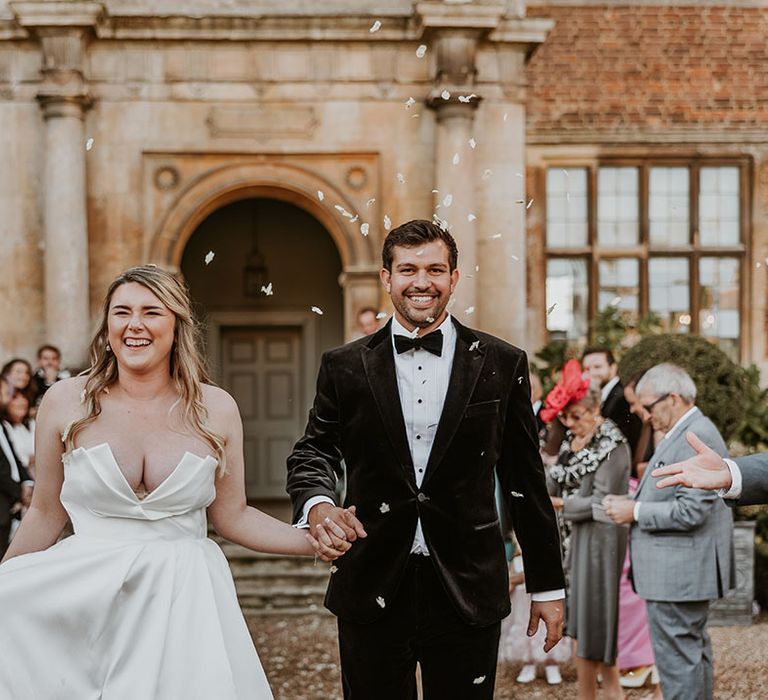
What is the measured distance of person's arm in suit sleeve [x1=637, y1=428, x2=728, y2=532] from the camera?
5.18 metres

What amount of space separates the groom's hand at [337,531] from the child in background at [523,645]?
3.77 meters

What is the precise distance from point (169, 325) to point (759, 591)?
7327 mm

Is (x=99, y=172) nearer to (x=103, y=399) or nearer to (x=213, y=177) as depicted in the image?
(x=213, y=177)

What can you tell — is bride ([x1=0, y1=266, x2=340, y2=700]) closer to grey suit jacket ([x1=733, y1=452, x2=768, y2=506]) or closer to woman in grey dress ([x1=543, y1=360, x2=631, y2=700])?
grey suit jacket ([x1=733, y1=452, x2=768, y2=506])

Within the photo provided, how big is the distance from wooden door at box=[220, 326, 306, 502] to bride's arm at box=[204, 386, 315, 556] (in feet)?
35.2

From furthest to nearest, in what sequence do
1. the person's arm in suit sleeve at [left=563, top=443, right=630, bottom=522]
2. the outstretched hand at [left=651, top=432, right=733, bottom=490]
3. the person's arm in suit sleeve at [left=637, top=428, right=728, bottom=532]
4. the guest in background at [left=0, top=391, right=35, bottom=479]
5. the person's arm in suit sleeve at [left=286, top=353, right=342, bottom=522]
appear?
the guest in background at [left=0, top=391, right=35, bottom=479] < the person's arm in suit sleeve at [left=563, top=443, right=630, bottom=522] < the person's arm in suit sleeve at [left=637, top=428, right=728, bottom=532] < the person's arm in suit sleeve at [left=286, top=353, right=342, bottom=522] < the outstretched hand at [left=651, top=432, right=733, bottom=490]

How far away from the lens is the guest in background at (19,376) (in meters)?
8.42

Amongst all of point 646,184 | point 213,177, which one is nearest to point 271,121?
point 213,177

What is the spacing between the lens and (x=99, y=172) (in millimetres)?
10445

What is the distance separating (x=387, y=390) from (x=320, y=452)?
1.03 ft

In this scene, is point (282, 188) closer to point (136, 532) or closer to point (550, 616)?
point (550, 616)

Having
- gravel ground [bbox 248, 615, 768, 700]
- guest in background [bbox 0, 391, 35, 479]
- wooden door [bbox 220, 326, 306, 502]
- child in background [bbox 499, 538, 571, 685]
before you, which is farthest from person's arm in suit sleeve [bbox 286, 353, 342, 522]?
wooden door [bbox 220, 326, 306, 502]

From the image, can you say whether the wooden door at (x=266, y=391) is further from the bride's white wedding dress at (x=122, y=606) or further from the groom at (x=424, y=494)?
the bride's white wedding dress at (x=122, y=606)

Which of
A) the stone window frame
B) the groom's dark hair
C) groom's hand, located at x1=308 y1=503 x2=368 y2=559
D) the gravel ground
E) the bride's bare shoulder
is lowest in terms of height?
the gravel ground
